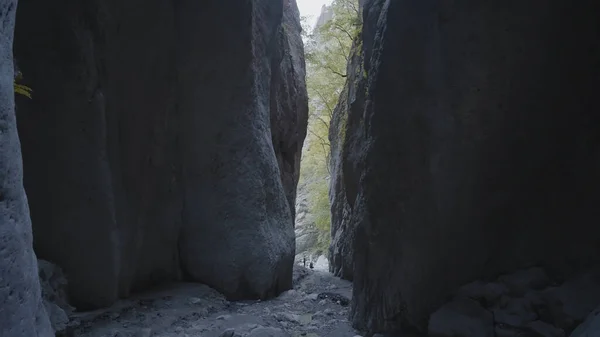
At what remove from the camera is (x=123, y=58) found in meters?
6.27

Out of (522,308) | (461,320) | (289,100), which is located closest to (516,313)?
(522,308)

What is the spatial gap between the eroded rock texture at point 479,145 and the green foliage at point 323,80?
5.14 meters

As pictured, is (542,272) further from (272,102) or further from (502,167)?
(272,102)

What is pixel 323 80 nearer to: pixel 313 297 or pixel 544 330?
pixel 313 297

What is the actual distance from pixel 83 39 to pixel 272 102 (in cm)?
541

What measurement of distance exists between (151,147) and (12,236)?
4723 mm

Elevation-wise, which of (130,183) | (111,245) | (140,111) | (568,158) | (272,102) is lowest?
(111,245)

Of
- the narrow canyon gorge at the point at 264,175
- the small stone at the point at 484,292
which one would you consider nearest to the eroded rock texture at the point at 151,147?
the narrow canyon gorge at the point at 264,175

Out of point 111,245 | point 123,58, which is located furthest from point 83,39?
point 111,245

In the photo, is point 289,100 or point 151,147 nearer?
point 151,147

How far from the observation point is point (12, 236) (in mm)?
2170

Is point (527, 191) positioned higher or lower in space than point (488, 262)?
higher

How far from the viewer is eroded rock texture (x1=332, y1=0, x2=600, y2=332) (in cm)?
396

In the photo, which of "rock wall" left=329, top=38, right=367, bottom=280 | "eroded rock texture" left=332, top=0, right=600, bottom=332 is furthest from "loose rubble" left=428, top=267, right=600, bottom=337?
"rock wall" left=329, top=38, right=367, bottom=280
